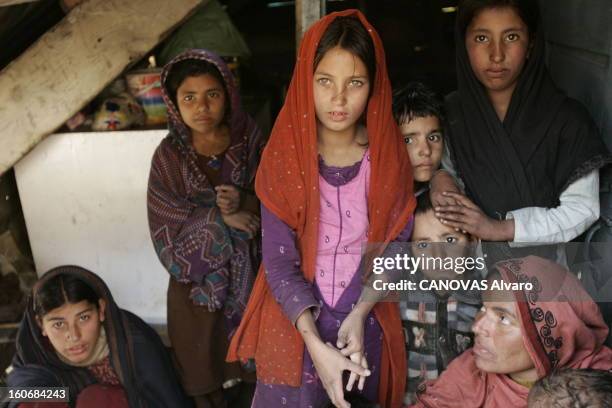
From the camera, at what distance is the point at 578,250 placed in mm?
1893

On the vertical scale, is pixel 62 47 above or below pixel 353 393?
above

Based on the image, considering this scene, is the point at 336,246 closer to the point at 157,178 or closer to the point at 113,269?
the point at 157,178

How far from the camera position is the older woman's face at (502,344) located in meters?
1.53

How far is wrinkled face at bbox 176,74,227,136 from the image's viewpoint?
2248 mm

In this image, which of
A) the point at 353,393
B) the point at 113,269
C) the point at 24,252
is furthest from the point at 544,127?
the point at 24,252

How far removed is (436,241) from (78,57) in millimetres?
1793

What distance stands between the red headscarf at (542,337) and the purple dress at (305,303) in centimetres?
24

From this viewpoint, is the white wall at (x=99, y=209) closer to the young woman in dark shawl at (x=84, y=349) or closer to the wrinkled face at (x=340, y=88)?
the young woman in dark shawl at (x=84, y=349)

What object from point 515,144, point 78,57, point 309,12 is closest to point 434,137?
point 515,144

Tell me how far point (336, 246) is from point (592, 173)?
78 centimetres

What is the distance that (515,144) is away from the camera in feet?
6.01

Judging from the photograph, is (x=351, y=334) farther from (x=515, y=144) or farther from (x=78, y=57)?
(x=78, y=57)

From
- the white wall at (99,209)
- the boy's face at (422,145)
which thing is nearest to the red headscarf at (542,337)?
the boy's face at (422,145)

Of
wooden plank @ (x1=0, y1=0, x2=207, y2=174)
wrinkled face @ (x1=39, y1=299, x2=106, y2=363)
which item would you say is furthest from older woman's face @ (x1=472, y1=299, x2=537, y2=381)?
wooden plank @ (x1=0, y1=0, x2=207, y2=174)
